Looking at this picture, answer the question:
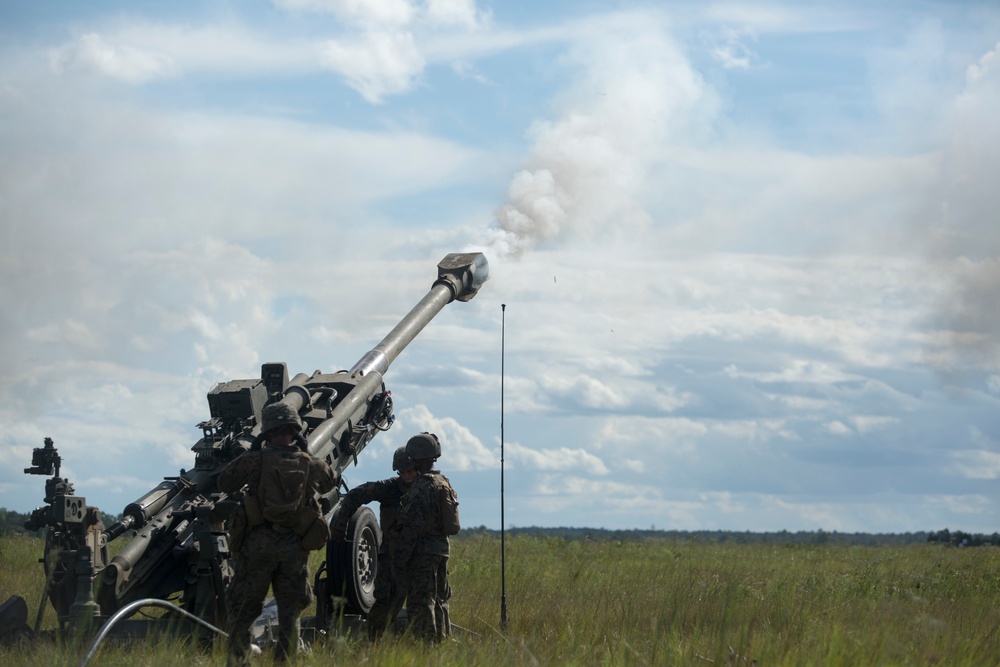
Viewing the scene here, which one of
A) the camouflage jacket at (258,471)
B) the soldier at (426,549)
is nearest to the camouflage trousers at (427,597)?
the soldier at (426,549)

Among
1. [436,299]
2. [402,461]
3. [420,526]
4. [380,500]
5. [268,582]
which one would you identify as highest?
[436,299]

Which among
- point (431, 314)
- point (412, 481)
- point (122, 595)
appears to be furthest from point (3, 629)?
point (431, 314)

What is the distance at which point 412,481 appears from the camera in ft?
35.0

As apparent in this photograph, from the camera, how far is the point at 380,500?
1090 centimetres

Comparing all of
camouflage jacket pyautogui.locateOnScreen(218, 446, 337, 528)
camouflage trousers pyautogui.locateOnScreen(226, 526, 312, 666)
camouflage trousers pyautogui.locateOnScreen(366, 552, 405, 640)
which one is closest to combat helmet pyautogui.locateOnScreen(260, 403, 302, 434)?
camouflage jacket pyautogui.locateOnScreen(218, 446, 337, 528)

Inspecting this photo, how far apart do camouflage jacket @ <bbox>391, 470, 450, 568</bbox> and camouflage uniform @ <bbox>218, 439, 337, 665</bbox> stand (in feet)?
4.86

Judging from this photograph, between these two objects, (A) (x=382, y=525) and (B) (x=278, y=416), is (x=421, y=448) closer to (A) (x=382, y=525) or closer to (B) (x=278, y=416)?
(A) (x=382, y=525)

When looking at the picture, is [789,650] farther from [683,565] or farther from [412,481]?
[683,565]

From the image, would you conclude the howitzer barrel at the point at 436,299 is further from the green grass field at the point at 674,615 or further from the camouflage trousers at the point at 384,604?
the camouflage trousers at the point at 384,604

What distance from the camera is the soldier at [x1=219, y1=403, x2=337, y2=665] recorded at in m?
8.64

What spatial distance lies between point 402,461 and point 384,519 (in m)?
0.66

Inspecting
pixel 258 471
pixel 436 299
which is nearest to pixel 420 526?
pixel 258 471

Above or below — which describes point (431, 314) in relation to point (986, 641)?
above

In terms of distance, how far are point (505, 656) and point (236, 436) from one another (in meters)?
4.29
